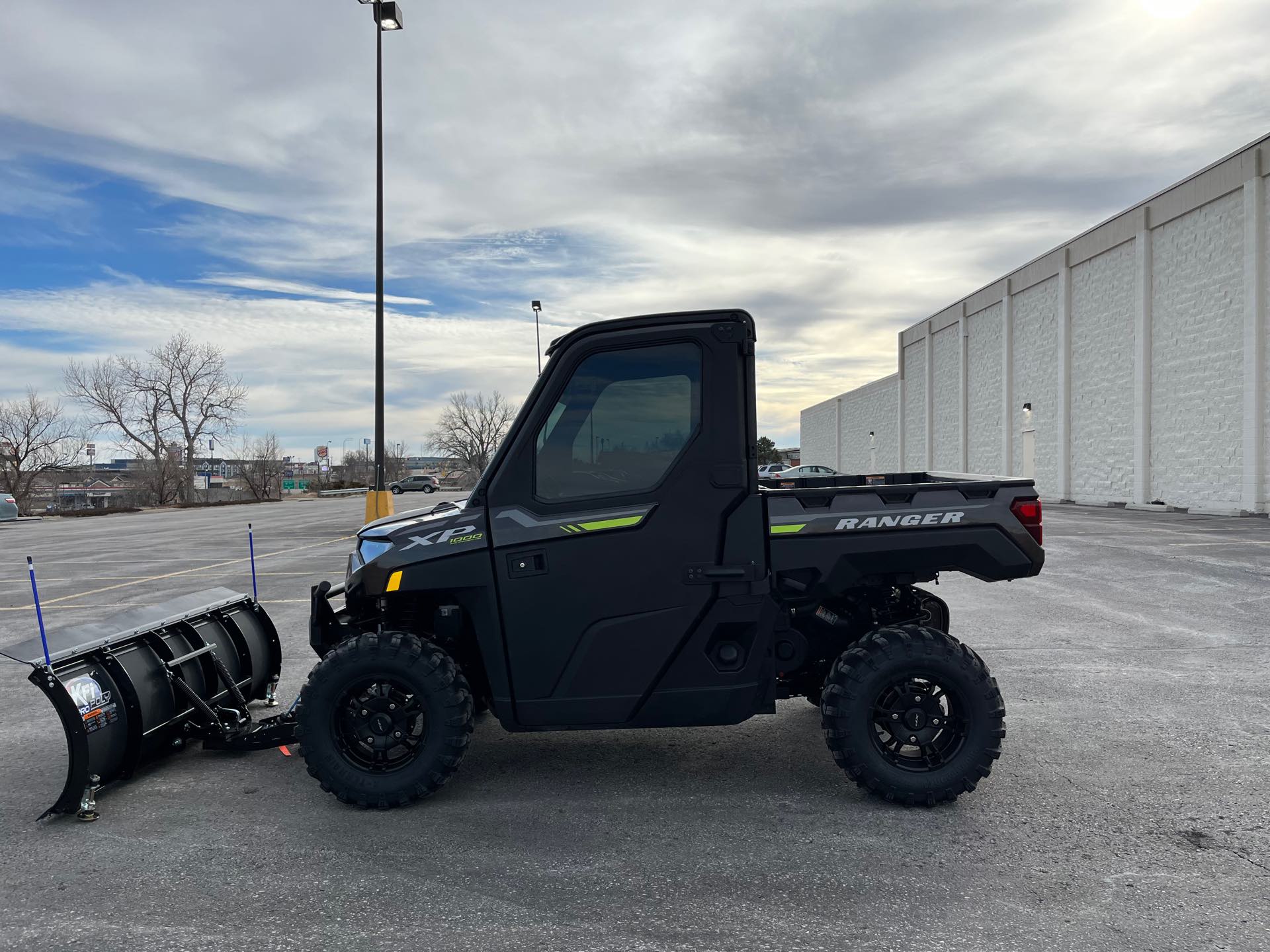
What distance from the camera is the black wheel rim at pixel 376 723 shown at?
4180 mm

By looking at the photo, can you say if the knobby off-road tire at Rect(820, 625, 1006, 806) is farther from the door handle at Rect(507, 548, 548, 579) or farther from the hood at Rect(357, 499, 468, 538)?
the hood at Rect(357, 499, 468, 538)

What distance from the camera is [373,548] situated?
434 cm

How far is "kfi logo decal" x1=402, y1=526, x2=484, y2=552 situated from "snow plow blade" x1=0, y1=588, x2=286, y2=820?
1378 millimetres

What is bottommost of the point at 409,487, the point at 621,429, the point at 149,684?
the point at 149,684

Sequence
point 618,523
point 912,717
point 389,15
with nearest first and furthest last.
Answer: point 618,523 → point 912,717 → point 389,15

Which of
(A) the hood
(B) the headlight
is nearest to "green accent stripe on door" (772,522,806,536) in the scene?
(A) the hood

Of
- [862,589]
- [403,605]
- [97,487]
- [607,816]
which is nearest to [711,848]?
[607,816]

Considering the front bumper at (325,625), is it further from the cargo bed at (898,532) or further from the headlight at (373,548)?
the cargo bed at (898,532)

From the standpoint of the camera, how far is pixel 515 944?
2980mm

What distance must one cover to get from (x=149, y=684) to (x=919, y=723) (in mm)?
3904

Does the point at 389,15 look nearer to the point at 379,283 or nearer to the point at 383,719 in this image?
the point at 379,283

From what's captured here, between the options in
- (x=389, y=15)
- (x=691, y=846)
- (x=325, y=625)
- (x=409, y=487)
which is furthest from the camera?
(x=409, y=487)

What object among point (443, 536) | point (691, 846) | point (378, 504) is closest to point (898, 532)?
point (691, 846)

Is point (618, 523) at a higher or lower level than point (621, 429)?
lower
